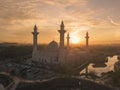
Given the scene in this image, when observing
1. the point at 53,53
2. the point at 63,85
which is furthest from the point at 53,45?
the point at 63,85

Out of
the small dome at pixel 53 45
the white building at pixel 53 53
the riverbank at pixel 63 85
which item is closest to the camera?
the riverbank at pixel 63 85

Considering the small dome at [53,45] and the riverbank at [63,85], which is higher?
the small dome at [53,45]

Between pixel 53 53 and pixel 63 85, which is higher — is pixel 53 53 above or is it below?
above

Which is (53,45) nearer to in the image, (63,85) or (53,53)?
(53,53)

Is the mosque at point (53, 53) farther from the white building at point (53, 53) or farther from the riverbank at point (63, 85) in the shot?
the riverbank at point (63, 85)

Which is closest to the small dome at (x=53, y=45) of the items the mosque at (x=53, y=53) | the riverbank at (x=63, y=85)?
the mosque at (x=53, y=53)

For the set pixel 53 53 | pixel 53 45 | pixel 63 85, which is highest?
pixel 53 45

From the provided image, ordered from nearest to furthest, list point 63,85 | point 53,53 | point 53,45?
point 63,85 < point 53,53 < point 53,45

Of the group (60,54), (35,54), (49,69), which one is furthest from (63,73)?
(35,54)

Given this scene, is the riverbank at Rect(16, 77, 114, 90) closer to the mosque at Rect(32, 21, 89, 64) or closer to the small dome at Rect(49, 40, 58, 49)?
the mosque at Rect(32, 21, 89, 64)

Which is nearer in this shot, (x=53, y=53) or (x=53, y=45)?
(x=53, y=53)

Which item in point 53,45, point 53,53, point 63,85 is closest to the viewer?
point 63,85

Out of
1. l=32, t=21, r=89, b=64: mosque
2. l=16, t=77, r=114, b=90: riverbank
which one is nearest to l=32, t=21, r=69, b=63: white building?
l=32, t=21, r=89, b=64: mosque
